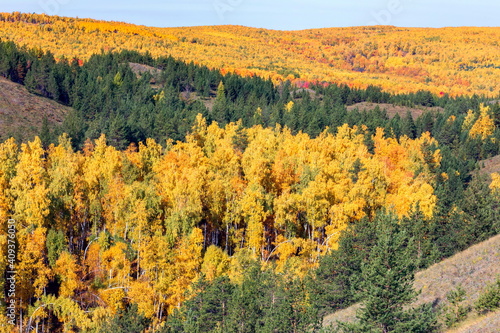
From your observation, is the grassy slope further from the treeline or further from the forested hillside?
the treeline

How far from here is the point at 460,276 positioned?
4694 cm

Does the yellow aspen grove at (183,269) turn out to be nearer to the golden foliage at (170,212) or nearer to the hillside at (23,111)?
the golden foliage at (170,212)

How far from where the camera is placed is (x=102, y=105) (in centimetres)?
14025

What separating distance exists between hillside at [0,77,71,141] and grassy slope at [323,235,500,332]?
76.3 m

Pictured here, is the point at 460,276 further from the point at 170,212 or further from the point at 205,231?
the point at 170,212

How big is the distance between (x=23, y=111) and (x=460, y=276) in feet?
340

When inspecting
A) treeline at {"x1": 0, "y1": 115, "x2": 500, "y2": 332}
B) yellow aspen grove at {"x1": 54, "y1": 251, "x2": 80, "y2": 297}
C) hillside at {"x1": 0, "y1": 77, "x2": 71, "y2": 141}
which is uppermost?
hillside at {"x1": 0, "y1": 77, "x2": 71, "y2": 141}

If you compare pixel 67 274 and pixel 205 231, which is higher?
pixel 205 231

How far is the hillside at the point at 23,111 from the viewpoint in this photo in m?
114

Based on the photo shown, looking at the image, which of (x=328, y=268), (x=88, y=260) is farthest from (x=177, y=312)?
(x=88, y=260)

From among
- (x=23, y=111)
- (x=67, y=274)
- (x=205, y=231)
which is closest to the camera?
(x=67, y=274)

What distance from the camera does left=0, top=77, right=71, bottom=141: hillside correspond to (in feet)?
372

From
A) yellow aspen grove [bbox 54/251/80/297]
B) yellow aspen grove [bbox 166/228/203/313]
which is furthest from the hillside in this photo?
yellow aspen grove [bbox 166/228/203/313]

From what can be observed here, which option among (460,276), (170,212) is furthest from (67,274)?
(460,276)
